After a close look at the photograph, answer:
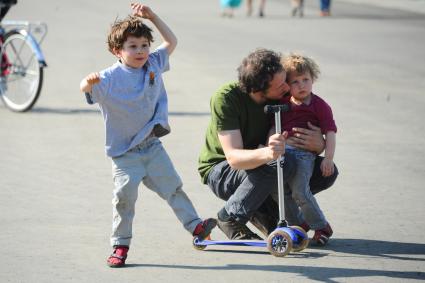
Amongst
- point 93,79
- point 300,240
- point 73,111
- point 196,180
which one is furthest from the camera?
point 73,111

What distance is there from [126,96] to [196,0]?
24.2 m

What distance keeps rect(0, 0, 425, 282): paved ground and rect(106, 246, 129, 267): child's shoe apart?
2.2 inches

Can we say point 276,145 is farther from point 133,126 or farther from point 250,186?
point 133,126

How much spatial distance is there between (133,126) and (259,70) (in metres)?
0.80

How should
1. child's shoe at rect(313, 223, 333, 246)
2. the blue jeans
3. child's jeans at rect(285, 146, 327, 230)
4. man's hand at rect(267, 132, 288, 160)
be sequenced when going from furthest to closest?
1. the blue jeans
2. child's shoe at rect(313, 223, 333, 246)
3. child's jeans at rect(285, 146, 327, 230)
4. man's hand at rect(267, 132, 288, 160)

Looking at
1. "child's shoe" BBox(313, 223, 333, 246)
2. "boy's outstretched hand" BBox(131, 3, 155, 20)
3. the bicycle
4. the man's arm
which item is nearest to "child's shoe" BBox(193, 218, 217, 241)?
the man's arm

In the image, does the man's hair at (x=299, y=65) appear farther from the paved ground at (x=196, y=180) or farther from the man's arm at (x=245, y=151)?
the paved ground at (x=196, y=180)

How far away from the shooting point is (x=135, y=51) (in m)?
5.96

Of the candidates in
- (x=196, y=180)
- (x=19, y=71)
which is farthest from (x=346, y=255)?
(x=19, y=71)

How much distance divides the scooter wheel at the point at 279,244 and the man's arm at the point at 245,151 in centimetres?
41

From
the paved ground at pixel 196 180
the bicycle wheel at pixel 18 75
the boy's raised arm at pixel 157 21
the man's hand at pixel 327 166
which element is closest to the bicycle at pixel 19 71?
the bicycle wheel at pixel 18 75

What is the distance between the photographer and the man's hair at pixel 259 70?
596 centimetres

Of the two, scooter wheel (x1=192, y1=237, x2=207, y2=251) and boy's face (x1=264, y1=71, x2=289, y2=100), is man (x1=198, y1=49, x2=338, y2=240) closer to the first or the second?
boy's face (x1=264, y1=71, x2=289, y2=100)

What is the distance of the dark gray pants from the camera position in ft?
20.1
